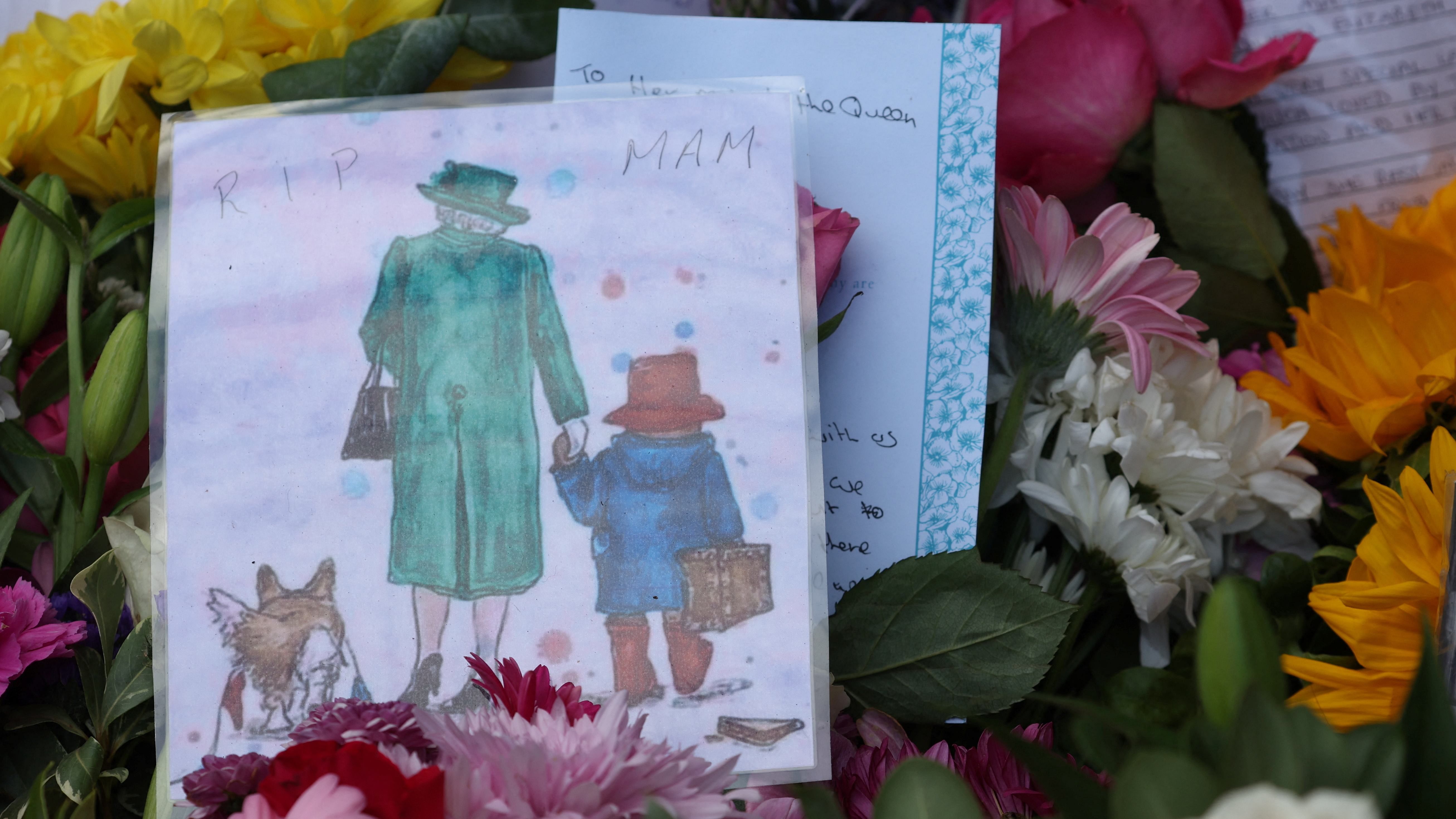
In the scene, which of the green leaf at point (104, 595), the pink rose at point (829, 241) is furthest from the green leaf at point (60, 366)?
the pink rose at point (829, 241)

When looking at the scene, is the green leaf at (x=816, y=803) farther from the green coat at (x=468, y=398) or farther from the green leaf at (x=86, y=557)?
the green leaf at (x=86, y=557)

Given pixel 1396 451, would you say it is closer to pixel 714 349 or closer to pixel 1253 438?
pixel 1253 438

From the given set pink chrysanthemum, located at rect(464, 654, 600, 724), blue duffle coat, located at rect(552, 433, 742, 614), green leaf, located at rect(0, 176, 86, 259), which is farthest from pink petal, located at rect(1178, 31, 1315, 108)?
green leaf, located at rect(0, 176, 86, 259)

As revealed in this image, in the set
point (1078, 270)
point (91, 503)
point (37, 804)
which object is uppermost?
point (1078, 270)

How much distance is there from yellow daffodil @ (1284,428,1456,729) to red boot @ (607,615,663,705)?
0.26 m

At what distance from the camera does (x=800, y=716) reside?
0.39 m

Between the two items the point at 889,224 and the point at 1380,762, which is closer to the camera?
the point at 1380,762

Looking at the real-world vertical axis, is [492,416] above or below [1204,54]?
below

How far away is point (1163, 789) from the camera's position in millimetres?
211

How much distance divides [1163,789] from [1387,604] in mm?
258

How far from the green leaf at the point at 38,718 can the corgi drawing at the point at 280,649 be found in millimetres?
72

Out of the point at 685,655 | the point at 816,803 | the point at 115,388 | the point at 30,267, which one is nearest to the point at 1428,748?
the point at 816,803

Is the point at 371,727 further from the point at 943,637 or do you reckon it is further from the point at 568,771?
the point at 943,637

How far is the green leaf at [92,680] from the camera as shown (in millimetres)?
401
